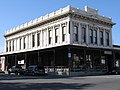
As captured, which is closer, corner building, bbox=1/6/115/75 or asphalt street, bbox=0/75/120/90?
asphalt street, bbox=0/75/120/90

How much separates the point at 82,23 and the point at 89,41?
142 inches

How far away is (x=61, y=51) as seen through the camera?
41938 mm

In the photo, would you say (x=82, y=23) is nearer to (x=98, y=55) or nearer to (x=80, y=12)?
(x=80, y=12)

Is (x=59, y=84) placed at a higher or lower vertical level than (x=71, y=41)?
lower

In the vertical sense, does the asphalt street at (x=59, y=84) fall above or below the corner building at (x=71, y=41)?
below

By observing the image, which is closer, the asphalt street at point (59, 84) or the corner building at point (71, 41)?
the asphalt street at point (59, 84)

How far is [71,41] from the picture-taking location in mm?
40406

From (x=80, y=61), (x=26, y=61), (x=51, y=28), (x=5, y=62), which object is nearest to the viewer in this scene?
(x=80, y=61)

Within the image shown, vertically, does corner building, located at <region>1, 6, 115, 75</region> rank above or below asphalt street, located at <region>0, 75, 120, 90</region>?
above

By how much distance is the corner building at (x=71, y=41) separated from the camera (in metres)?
39.7

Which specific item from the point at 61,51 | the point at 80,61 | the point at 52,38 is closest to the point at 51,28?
the point at 52,38

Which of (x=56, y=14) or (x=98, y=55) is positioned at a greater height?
(x=56, y=14)

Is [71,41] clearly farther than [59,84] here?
Yes

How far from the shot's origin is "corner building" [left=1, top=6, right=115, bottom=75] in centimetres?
3969
